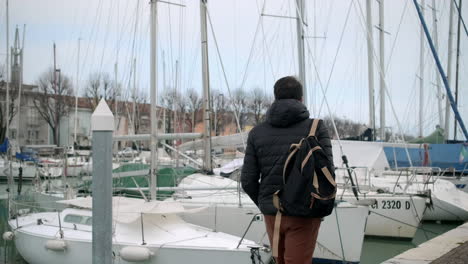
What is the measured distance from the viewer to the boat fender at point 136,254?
7340 mm

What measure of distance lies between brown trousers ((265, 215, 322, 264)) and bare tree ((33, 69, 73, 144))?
5532 centimetres

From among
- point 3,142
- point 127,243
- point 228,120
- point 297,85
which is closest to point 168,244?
point 127,243

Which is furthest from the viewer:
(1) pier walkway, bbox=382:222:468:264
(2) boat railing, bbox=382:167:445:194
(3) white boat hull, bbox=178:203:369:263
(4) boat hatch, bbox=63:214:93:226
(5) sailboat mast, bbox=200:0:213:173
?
(2) boat railing, bbox=382:167:445:194

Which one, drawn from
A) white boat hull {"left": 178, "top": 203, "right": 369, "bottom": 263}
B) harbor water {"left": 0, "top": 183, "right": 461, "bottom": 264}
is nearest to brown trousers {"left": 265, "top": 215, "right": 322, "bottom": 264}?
white boat hull {"left": 178, "top": 203, "right": 369, "bottom": 263}

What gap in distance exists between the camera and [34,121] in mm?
64125

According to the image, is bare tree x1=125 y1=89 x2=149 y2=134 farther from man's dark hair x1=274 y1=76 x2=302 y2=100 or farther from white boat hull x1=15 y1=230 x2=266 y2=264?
man's dark hair x1=274 y1=76 x2=302 y2=100

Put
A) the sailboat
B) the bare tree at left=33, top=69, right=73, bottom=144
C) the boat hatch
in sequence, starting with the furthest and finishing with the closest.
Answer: the bare tree at left=33, top=69, right=73, bottom=144 → the boat hatch → the sailboat

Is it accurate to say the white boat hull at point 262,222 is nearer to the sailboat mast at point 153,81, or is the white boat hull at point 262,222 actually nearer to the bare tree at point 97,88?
the sailboat mast at point 153,81

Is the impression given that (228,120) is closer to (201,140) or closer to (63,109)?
(63,109)

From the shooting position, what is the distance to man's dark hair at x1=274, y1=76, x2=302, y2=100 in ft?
10.6

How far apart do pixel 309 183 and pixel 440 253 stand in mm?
4412

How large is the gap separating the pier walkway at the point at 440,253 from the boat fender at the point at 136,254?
3.52 m

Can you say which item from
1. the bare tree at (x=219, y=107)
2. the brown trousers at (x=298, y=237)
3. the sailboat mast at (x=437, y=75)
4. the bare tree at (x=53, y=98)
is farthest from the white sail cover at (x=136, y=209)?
the bare tree at (x=53, y=98)

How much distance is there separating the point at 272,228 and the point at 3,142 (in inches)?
1314
